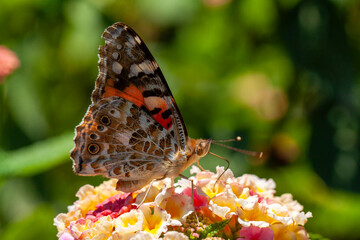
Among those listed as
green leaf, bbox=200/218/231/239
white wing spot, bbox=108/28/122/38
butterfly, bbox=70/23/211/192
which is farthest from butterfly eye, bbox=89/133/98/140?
green leaf, bbox=200/218/231/239

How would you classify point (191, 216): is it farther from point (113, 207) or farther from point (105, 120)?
point (105, 120)

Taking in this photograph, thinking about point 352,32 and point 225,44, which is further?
point 225,44

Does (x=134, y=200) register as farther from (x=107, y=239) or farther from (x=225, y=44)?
(x=225, y=44)

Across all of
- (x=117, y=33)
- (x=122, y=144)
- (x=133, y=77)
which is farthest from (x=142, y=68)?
(x=122, y=144)

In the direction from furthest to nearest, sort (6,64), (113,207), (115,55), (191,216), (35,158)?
(35,158)
(6,64)
(115,55)
(113,207)
(191,216)

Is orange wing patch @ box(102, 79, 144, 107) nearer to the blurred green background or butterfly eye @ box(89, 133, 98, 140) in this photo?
butterfly eye @ box(89, 133, 98, 140)

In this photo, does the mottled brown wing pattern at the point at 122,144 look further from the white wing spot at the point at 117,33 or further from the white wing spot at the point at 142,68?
the white wing spot at the point at 117,33

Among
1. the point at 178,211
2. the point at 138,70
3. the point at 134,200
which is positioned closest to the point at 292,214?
the point at 178,211
